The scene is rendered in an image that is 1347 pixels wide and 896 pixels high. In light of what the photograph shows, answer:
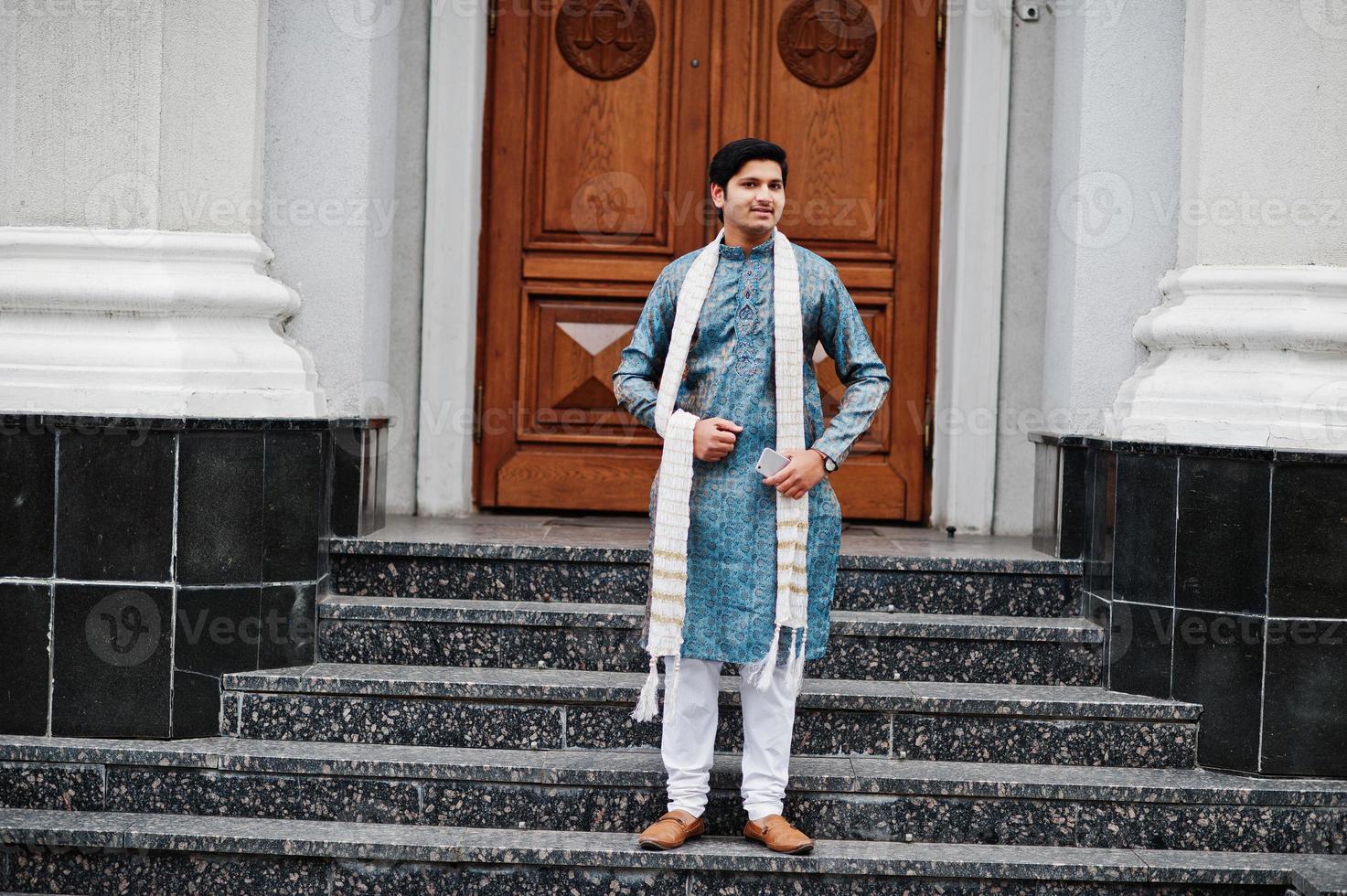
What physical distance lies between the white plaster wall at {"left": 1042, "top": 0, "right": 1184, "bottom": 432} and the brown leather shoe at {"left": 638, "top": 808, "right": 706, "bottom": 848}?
2.15 meters

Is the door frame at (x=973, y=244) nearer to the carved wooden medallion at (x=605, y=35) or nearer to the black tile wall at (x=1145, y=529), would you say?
the carved wooden medallion at (x=605, y=35)

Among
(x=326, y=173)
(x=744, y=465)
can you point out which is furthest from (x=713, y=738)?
(x=326, y=173)

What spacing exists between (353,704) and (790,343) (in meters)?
1.73

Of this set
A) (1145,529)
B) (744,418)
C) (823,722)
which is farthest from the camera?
(1145,529)

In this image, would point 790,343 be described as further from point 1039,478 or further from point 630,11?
point 630,11

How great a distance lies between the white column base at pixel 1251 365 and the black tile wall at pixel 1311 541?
0.37 ft

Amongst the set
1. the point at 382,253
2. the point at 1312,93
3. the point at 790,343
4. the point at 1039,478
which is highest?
the point at 1312,93

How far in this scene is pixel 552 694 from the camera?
165 inches

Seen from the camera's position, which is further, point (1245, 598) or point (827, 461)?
point (1245, 598)

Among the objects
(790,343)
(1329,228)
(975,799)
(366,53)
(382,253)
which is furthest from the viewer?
(382,253)

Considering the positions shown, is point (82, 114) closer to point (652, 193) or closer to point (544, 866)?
point (652, 193)

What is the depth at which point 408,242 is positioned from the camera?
5812mm

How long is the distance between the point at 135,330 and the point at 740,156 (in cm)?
203

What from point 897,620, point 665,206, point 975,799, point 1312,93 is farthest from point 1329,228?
point 665,206
